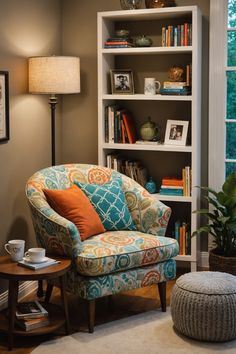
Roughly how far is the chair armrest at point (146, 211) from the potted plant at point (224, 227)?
40 centimetres

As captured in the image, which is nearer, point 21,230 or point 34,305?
point 34,305

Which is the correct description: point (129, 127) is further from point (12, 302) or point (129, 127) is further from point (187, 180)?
point (12, 302)

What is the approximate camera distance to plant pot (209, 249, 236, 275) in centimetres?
418

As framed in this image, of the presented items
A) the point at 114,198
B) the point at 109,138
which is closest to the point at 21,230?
the point at 114,198

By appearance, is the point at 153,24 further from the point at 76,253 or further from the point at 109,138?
the point at 76,253

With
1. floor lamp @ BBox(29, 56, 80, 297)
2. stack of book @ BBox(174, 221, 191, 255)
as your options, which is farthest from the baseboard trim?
stack of book @ BBox(174, 221, 191, 255)

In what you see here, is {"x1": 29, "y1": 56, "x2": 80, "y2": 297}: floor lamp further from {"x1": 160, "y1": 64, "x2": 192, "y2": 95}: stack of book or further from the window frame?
the window frame

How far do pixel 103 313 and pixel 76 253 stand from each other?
581 mm

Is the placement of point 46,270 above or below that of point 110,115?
below

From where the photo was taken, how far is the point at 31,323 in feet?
11.1

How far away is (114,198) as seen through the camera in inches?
157

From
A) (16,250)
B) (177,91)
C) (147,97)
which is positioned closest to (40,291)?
(16,250)

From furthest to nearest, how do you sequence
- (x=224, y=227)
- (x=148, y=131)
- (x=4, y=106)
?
1. (x=148, y=131)
2. (x=224, y=227)
3. (x=4, y=106)

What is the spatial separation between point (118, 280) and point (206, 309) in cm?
57
